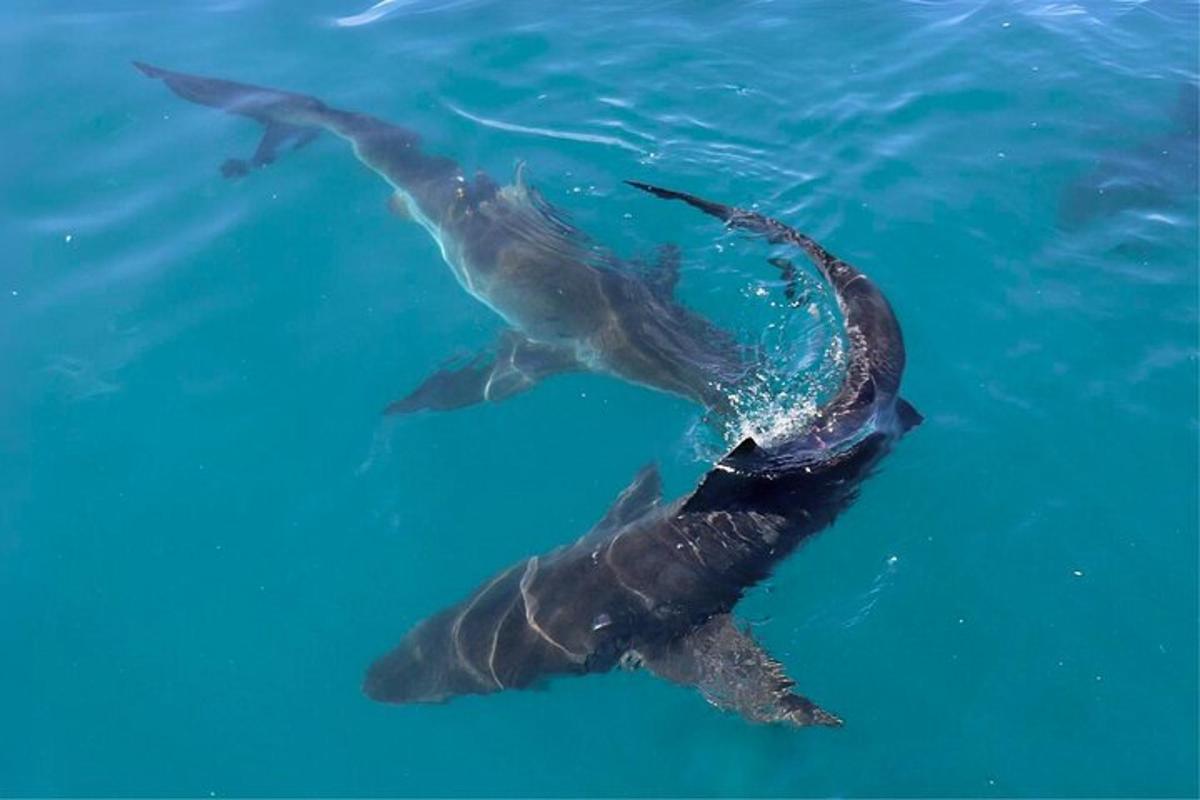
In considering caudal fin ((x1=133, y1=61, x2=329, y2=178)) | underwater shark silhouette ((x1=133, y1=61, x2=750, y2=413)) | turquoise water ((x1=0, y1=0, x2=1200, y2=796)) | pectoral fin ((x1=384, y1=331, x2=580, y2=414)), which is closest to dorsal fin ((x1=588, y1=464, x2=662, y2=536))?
turquoise water ((x1=0, y1=0, x2=1200, y2=796))

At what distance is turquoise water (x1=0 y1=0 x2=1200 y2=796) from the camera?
24.3 feet

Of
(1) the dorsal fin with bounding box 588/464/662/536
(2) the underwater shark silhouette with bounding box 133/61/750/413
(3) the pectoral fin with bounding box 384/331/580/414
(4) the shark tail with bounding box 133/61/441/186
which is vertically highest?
(4) the shark tail with bounding box 133/61/441/186

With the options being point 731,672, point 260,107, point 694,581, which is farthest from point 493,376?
point 260,107

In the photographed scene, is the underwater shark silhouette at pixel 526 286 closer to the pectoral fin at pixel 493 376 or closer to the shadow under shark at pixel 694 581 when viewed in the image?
the pectoral fin at pixel 493 376

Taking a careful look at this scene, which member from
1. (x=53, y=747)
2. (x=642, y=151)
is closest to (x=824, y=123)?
(x=642, y=151)

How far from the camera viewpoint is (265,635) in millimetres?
8109

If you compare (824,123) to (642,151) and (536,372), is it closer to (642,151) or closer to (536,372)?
(642,151)

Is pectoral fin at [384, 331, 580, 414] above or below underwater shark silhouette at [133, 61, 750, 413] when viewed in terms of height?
below

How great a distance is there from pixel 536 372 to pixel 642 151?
343cm

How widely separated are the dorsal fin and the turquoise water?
0.71ft

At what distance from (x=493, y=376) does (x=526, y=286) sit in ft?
3.62

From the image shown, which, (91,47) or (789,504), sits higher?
(91,47)

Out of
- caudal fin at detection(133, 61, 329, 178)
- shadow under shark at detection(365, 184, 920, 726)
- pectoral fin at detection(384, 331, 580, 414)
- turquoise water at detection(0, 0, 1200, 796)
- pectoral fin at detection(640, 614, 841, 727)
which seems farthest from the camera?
caudal fin at detection(133, 61, 329, 178)

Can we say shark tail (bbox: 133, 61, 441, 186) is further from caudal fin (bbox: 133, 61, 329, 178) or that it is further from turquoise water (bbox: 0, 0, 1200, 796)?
turquoise water (bbox: 0, 0, 1200, 796)
